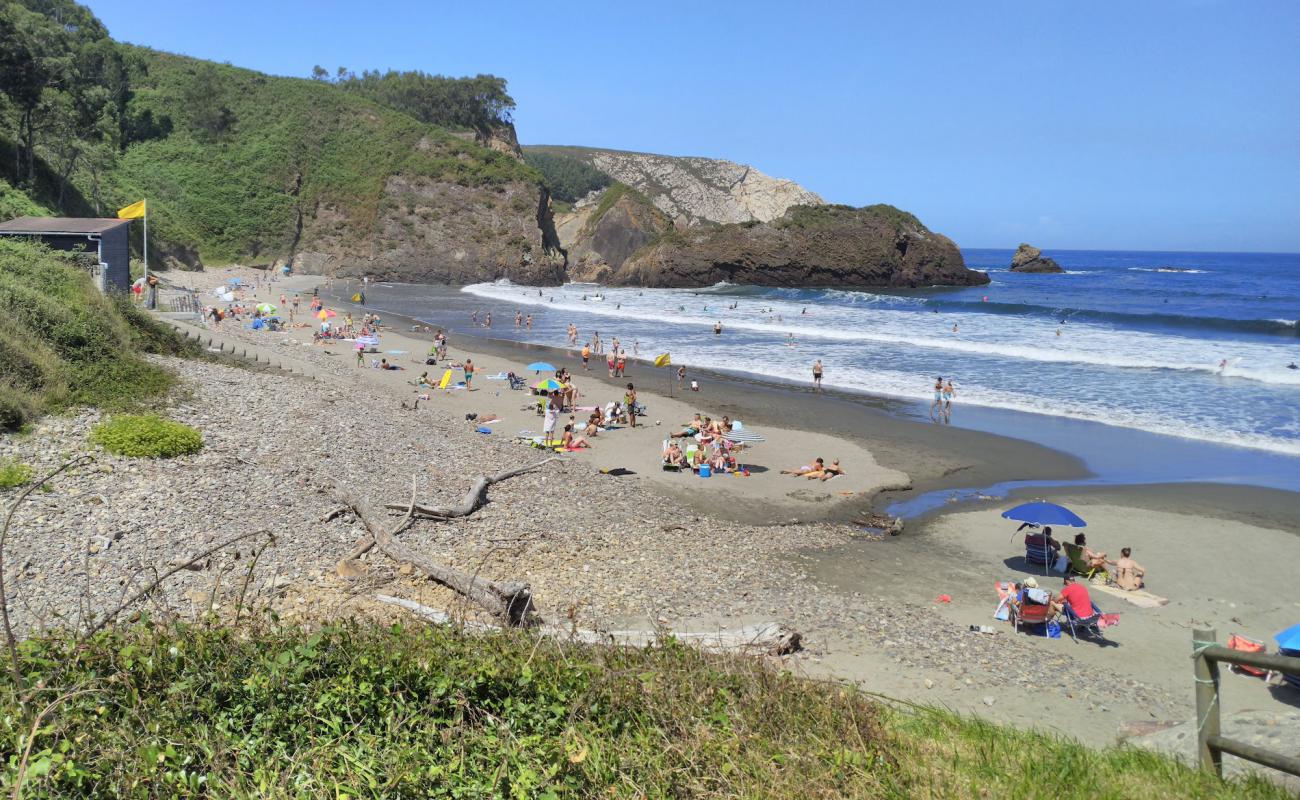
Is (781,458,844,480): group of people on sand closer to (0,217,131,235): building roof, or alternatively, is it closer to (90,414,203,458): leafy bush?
(90,414,203,458): leafy bush

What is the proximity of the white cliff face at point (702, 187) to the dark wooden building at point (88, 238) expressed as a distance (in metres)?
79.2

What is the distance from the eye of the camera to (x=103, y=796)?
13.3ft

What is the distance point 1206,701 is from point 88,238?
2871 cm

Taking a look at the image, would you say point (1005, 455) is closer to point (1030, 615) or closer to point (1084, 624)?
point (1084, 624)

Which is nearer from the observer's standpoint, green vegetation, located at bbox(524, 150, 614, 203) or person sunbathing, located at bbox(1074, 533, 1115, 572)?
person sunbathing, located at bbox(1074, 533, 1115, 572)

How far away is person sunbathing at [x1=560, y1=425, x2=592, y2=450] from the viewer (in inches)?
752

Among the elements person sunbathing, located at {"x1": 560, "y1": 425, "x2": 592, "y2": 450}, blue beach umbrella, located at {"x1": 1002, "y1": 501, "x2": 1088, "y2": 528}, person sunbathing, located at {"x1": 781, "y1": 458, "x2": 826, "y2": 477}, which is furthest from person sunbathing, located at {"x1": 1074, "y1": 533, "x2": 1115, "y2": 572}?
person sunbathing, located at {"x1": 560, "y1": 425, "x2": 592, "y2": 450}

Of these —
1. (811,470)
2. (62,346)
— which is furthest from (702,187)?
(62,346)

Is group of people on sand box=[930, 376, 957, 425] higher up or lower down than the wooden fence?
lower down

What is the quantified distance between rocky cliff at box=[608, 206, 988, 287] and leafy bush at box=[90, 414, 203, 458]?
2614 inches

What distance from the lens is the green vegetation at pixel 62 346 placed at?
545 inches

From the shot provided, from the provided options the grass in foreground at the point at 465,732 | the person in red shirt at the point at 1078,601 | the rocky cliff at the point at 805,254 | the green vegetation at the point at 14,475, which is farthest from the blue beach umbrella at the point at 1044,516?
the rocky cliff at the point at 805,254

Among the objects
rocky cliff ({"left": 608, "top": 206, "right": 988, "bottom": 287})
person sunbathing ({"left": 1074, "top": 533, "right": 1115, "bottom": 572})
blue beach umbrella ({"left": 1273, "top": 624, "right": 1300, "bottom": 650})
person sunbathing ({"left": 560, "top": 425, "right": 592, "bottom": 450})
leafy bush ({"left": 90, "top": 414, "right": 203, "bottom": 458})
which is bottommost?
person sunbathing ({"left": 1074, "top": 533, "right": 1115, "bottom": 572})

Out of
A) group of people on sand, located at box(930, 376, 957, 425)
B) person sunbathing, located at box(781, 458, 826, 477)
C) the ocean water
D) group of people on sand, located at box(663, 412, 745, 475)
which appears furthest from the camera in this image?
the ocean water
